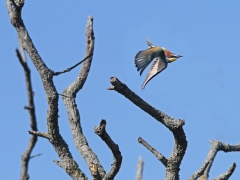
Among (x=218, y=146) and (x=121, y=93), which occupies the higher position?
(x=218, y=146)

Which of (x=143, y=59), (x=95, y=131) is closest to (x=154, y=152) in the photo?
(x=95, y=131)

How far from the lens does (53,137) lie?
21.6ft

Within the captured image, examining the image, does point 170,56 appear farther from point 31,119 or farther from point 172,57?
point 31,119

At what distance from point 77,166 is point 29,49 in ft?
4.82

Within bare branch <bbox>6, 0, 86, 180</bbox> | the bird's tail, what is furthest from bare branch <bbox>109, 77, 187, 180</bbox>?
the bird's tail

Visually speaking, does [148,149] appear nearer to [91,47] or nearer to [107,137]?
[107,137]

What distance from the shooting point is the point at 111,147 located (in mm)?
5750

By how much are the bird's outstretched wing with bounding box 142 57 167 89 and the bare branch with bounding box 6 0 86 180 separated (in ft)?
3.64

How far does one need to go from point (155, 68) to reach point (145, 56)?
20 cm

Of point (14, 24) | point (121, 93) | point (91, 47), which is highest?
point (91, 47)

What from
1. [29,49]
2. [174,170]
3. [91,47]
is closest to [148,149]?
[174,170]

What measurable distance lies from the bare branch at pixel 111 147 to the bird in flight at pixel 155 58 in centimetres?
120

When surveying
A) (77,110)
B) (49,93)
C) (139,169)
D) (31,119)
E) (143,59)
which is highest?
(77,110)

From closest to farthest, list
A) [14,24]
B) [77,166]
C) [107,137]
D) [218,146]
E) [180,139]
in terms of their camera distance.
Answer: [107,137] → [180,139] → [14,24] → [77,166] → [218,146]
